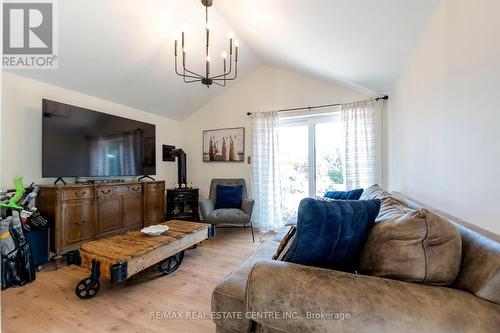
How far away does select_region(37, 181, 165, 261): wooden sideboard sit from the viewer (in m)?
2.47

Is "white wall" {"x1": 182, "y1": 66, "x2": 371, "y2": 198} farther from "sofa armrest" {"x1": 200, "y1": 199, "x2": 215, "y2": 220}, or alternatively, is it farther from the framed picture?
"sofa armrest" {"x1": 200, "y1": 199, "x2": 215, "y2": 220}

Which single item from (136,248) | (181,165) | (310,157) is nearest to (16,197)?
(136,248)

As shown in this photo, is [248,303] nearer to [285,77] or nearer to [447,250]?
[447,250]

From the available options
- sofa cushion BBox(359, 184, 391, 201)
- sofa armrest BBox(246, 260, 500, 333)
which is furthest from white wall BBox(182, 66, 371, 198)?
sofa armrest BBox(246, 260, 500, 333)

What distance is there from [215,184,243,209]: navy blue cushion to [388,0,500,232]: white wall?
244 centimetres

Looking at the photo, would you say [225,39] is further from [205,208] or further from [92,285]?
[92,285]

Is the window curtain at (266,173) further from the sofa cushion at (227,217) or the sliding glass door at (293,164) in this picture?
the sofa cushion at (227,217)

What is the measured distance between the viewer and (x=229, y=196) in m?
3.80

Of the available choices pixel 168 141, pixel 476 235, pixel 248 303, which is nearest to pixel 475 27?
pixel 476 235

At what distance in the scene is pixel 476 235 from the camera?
91 cm

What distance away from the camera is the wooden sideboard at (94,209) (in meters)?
2.47

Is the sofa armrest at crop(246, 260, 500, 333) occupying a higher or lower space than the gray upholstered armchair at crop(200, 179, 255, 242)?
higher

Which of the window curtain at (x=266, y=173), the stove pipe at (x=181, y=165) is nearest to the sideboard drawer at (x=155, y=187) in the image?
the stove pipe at (x=181, y=165)

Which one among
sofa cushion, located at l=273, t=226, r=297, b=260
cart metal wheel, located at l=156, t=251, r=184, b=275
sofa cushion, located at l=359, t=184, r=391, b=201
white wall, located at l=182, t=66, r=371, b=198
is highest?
white wall, located at l=182, t=66, r=371, b=198
